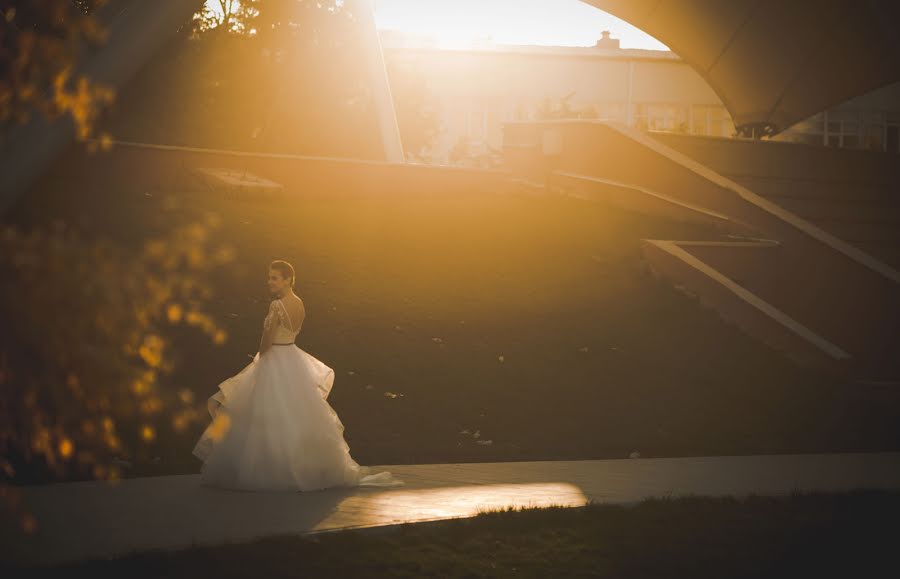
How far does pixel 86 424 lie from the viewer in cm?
370

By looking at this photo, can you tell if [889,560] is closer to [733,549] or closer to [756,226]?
[733,549]

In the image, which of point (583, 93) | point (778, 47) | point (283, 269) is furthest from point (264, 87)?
point (583, 93)

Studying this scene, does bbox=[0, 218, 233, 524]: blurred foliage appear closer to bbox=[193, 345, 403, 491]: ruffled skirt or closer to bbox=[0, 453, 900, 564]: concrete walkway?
bbox=[0, 453, 900, 564]: concrete walkway

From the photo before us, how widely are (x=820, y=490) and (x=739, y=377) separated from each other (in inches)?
197

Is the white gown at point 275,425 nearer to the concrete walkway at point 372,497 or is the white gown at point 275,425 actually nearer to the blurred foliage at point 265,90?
the concrete walkway at point 372,497

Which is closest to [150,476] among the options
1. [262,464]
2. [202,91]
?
[262,464]

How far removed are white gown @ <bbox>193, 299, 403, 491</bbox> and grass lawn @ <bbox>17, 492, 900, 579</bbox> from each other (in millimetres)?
1456

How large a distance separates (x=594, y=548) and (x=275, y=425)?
261 cm

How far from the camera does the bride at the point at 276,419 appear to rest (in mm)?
9203

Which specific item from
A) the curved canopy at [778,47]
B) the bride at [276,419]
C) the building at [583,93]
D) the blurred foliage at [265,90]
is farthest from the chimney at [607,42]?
the bride at [276,419]

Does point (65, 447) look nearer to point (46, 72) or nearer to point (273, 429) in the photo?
point (46, 72)

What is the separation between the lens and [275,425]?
918cm

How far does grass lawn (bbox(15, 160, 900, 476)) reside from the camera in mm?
12938

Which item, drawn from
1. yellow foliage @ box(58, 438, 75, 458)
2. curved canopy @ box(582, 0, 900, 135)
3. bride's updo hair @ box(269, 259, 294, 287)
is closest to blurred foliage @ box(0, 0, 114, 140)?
yellow foliage @ box(58, 438, 75, 458)
